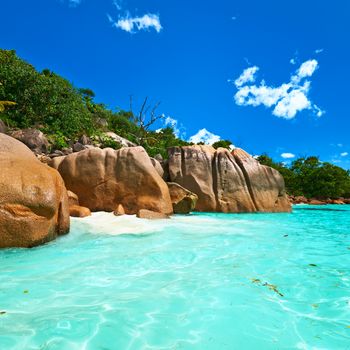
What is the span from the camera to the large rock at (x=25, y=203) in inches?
169

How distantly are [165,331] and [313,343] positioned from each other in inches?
39.1

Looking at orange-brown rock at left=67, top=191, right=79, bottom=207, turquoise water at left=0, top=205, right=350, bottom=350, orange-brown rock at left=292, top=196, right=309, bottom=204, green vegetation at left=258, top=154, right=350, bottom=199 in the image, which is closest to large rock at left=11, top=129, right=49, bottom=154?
orange-brown rock at left=67, top=191, right=79, bottom=207

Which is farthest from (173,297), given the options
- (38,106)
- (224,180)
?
(38,106)

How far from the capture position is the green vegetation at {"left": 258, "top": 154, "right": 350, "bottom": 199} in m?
29.6

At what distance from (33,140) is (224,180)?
8.79 meters

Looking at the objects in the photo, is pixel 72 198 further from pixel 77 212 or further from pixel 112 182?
pixel 112 182

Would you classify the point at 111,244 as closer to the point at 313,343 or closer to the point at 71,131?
the point at 313,343

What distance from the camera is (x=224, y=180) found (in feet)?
43.6

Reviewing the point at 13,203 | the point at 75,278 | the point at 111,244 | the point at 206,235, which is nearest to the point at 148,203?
the point at 206,235

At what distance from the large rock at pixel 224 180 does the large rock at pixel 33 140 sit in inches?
232

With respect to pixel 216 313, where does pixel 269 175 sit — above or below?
above

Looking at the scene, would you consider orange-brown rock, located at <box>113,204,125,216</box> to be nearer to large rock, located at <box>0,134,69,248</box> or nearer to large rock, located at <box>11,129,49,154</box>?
large rock, located at <box>0,134,69,248</box>

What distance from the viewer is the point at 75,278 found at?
3150mm

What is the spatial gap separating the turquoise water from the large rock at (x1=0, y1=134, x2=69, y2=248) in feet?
0.77
